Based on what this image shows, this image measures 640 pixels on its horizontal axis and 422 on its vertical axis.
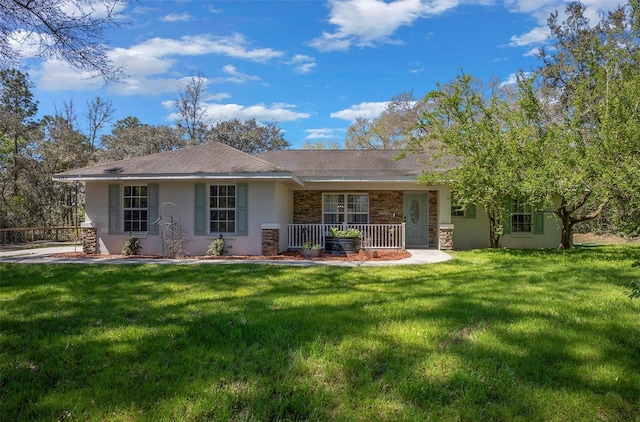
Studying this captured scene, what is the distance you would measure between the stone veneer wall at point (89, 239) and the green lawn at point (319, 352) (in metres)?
5.19

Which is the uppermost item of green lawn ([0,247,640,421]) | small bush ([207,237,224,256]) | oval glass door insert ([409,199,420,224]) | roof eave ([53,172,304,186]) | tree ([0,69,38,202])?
tree ([0,69,38,202])

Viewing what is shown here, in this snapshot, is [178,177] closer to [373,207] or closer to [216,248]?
[216,248]

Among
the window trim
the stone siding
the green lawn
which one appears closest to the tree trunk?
the stone siding

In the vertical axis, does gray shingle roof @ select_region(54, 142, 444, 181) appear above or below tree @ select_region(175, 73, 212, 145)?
below

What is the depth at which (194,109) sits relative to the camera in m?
26.6

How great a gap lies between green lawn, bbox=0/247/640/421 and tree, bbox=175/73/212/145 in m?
21.8

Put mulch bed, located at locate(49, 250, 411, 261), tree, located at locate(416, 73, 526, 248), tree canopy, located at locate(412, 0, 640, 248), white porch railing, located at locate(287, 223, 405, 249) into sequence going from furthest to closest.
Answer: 1. white porch railing, located at locate(287, 223, 405, 249)
2. tree, located at locate(416, 73, 526, 248)
3. mulch bed, located at locate(49, 250, 411, 261)
4. tree canopy, located at locate(412, 0, 640, 248)

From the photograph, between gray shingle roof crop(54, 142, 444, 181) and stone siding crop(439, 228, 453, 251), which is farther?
stone siding crop(439, 228, 453, 251)

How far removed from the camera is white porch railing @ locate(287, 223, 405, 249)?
41.8 ft

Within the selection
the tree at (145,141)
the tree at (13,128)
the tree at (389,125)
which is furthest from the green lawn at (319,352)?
the tree at (389,125)

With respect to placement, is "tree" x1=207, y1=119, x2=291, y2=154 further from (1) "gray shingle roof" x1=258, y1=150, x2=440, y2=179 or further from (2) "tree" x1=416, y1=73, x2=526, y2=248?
(2) "tree" x1=416, y1=73, x2=526, y2=248

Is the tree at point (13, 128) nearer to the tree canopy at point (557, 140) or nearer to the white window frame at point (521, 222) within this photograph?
the tree canopy at point (557, 140)

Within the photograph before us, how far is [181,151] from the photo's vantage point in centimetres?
1284

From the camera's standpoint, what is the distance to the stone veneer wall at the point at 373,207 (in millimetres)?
14000
